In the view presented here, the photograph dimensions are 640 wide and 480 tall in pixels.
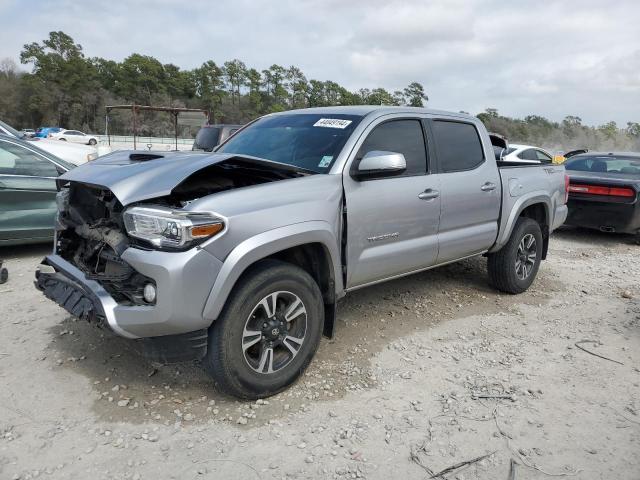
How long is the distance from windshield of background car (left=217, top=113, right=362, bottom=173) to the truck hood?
29 centimetres

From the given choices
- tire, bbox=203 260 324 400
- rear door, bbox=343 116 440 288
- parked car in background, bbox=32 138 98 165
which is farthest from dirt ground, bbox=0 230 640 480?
parked car in background, bbox=32 138 98 165

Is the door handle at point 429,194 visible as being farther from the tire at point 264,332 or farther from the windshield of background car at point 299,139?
the tire at point 264,332

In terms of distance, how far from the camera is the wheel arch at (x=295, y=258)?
109 inches

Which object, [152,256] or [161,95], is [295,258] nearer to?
[152,256]

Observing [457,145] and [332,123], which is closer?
[332,123]

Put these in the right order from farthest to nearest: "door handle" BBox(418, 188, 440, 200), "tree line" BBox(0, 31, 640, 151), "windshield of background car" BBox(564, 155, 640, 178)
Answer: "tree line" BBox(0, 31, 640, 151)
"windshield of background car" BBox(564, 155, 640, 178)
"door handle" BBox(418, 188, 440, 200)

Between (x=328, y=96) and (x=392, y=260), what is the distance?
7455 centimetres

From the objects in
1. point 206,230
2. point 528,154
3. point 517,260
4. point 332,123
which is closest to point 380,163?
point 332,123

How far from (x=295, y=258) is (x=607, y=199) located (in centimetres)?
697

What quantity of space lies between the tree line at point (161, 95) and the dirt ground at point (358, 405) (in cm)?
4959

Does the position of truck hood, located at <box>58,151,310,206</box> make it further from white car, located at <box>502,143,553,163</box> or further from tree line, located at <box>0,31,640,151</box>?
tree line, located at <box>0,31,640,151</box>

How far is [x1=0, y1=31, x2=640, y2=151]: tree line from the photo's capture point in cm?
5788

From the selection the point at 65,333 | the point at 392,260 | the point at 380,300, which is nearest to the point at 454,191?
the point at 392,260

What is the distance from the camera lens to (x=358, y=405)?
3.15 m
